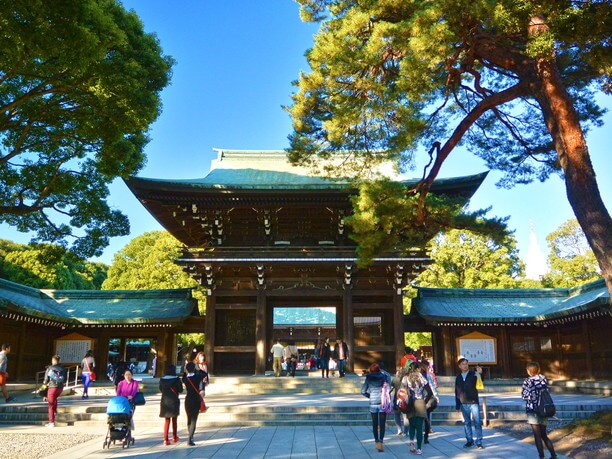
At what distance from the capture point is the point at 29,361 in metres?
20.3

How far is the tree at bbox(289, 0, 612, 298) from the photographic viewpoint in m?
8.12

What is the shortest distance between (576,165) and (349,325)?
1179cm

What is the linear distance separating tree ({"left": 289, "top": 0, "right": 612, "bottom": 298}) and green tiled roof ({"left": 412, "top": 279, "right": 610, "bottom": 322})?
34.3 feet

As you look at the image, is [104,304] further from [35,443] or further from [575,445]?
[575,445]

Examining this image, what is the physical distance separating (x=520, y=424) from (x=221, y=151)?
19977mm

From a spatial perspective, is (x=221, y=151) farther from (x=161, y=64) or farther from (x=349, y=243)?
(x=161, y=64)

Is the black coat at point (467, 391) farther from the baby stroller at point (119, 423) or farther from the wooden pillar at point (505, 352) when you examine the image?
the wooden pillar at point (505, 352)

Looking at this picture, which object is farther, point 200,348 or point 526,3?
point 200,348

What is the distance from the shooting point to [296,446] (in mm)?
8758

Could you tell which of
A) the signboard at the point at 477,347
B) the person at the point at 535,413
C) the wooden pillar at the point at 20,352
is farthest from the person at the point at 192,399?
the signboard at the point at 477,347

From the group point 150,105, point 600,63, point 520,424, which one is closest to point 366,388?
point 520,424

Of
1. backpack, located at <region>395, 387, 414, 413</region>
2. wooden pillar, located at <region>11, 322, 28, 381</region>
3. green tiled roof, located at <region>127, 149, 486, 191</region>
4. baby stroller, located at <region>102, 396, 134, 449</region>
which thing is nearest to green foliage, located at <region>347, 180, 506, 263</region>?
green tiled roof, located at <region>127, 149, 486, 191</region>

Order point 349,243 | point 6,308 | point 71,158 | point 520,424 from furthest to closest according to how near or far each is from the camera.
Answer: point 349,243
point 6,308
point 71,158
point 520,424

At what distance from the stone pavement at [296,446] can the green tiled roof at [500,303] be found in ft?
36.4
